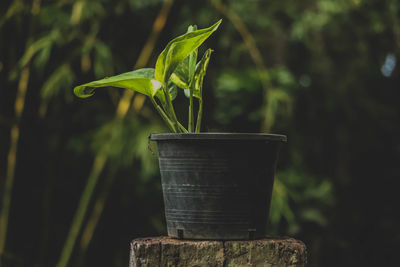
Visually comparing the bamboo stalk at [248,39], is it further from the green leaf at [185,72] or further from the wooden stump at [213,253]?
the wooden stump at [213,253]

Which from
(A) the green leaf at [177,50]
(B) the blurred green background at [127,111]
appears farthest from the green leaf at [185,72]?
(B) the blurred green background at [127,111]

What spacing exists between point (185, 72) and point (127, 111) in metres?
1.73

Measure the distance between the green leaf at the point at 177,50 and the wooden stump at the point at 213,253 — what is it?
449 mm

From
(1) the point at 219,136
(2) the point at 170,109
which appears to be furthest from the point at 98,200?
(1) the point at 219,136

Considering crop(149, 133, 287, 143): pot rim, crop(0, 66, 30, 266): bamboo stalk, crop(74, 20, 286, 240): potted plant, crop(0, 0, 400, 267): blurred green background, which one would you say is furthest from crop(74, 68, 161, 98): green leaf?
crop(0, 66, 30, 266): bamboo stalk

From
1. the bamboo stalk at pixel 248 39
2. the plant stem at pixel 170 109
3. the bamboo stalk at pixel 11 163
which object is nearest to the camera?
the plant stem at pixel 170 109

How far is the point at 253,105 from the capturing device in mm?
3836

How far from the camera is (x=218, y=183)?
1363mm

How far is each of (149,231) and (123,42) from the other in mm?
1352

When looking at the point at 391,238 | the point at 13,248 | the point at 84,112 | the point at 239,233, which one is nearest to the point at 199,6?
the point at 84,112

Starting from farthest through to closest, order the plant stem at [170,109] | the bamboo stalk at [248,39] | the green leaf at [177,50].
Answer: the bamboo stalk at [248,39] → the plant stem at [170,109] → the green leaf at [177,50]

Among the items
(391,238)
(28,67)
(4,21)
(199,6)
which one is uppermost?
(199,6)

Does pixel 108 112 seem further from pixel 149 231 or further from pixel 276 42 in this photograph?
pixel 276 42

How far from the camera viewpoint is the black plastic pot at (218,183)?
4.47 feet
